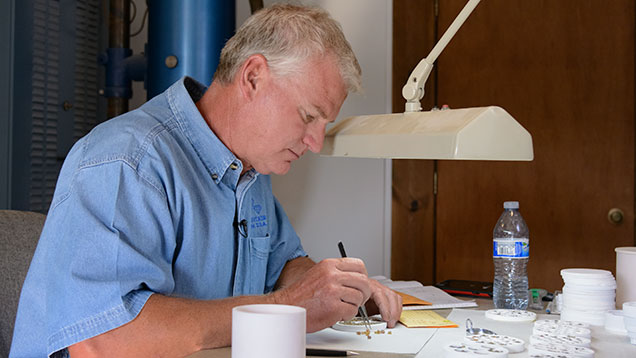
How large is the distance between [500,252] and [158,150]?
88 cm

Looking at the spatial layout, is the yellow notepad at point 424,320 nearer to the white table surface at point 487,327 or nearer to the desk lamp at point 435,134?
the white table surface at point 487,327

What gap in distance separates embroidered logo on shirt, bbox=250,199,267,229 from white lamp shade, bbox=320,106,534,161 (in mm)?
286

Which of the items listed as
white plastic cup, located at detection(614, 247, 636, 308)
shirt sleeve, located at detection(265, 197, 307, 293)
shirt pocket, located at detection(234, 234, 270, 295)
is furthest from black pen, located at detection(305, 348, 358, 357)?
white plastic cup, located at detection(614, 247, 636, 308)

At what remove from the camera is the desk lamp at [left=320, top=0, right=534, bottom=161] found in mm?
1133

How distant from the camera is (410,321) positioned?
1431 millimetres

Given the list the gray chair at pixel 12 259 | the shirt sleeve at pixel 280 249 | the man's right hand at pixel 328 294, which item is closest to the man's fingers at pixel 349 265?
the man's right hand at pixel 328 294

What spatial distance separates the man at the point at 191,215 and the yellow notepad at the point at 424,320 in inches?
1.7

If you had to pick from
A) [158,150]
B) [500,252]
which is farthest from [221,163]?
[500,252]

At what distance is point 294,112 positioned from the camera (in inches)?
54.3

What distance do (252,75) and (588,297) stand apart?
0.84 m

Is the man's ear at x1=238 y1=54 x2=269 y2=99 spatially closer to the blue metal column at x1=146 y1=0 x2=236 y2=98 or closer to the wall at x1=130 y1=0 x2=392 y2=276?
the blue metal column at x1=146 y1=0 x2=236 y2=98

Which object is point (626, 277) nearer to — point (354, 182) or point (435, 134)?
point (435, 134)

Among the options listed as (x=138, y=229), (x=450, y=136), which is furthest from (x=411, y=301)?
(x=138, y=229)

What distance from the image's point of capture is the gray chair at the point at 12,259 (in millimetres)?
1386
